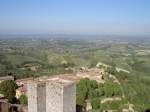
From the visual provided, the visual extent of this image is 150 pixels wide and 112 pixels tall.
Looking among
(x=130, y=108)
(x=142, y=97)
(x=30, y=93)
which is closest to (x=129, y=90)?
(x=142, y=97)

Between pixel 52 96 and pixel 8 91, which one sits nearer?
pixel 52 96

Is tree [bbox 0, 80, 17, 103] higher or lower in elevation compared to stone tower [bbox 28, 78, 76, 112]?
lower

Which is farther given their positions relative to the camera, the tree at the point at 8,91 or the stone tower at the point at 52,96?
the tree at the point at 8,91

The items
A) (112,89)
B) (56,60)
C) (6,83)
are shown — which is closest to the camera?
(6,83)

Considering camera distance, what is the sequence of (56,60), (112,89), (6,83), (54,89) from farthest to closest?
(56,60)
(112,89)
(6,83)
(54,89)

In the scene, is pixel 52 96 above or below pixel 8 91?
above

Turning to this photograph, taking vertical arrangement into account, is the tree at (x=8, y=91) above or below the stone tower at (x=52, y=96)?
below

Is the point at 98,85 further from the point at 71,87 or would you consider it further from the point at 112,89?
the point at 71,87

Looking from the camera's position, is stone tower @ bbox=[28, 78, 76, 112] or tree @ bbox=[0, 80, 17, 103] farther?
tree @ bbox=[0, 80, 17, 103]
